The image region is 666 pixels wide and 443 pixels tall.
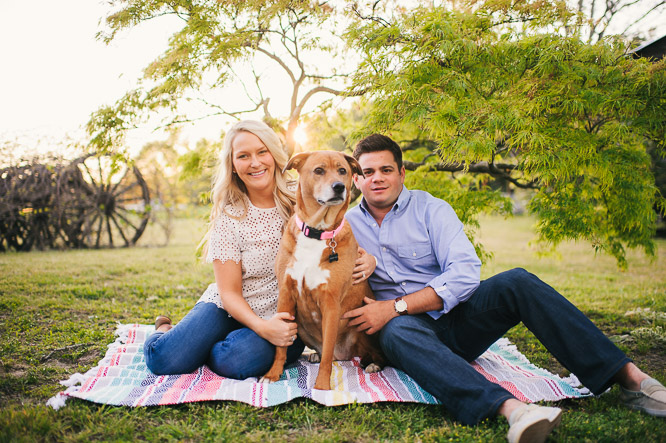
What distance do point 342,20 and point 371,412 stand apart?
3.40 m

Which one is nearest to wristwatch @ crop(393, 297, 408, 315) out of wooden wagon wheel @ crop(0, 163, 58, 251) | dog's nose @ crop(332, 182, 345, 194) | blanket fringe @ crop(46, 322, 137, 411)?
dog's nose @ crop(332, 182, 345, 194)

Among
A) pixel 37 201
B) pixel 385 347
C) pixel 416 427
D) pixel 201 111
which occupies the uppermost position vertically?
pixel 201 111

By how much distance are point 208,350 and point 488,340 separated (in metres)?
1.93

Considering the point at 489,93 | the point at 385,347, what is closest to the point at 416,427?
the point at 385,347

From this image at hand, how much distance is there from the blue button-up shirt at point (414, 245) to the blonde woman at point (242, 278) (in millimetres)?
195

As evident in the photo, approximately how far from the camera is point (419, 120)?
2992mm

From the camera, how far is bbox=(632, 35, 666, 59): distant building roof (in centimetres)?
322

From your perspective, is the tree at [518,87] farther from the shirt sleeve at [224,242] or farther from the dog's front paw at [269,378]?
the dog's front paw at [269,378]

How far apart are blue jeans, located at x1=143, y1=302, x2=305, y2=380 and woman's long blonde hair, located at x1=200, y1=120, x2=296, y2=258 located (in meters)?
0.73

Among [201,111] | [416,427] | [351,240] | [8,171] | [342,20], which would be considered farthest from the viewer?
[8,171]

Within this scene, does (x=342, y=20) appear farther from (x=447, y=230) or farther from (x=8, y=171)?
(x=8, y=171)

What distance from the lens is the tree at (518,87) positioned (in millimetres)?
2881

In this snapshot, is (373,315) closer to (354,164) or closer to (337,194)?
(337,194)

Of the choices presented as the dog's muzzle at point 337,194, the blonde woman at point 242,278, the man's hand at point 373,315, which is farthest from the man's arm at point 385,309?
the dog's muzzle at point 337,194
